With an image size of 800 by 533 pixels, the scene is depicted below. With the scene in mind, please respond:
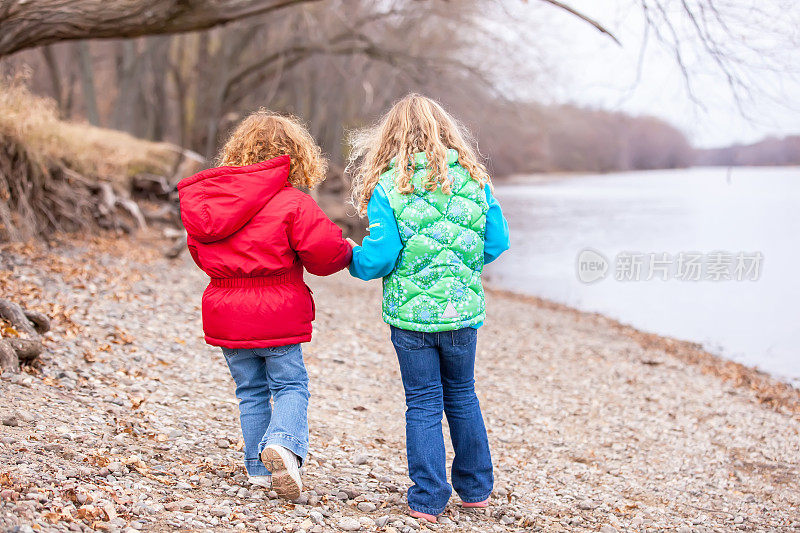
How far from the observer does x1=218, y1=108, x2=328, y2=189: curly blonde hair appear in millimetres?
3293

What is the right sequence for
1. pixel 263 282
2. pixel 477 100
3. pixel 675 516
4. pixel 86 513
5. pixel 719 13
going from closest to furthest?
pixel 86 513, pixel 263 282, pixel 675 516, pixel 719 13, pixel 477 100

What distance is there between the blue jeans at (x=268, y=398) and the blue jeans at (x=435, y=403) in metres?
0.45

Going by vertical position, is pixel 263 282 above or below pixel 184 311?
above

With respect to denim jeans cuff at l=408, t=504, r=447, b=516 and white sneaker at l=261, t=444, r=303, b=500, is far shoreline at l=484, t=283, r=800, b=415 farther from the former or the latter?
white sneaker at l=261, t=444, r=303, b=500

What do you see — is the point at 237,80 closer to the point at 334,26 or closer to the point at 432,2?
the point at 334,26

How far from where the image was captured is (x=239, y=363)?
3.31 meters

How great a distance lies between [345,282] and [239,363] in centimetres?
807

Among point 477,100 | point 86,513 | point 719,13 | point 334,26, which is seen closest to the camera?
point 86,513

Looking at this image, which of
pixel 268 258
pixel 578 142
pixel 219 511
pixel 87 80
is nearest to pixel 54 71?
pixel 87 80

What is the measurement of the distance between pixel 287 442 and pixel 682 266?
50.3 feet

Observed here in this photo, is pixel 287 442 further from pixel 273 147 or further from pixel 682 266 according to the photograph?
pixel 682 266

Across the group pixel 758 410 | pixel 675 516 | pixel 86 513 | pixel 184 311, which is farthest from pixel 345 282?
pixel 86 513

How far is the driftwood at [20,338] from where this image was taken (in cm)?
425

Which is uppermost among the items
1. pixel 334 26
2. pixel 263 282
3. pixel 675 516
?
pixel 334 26
